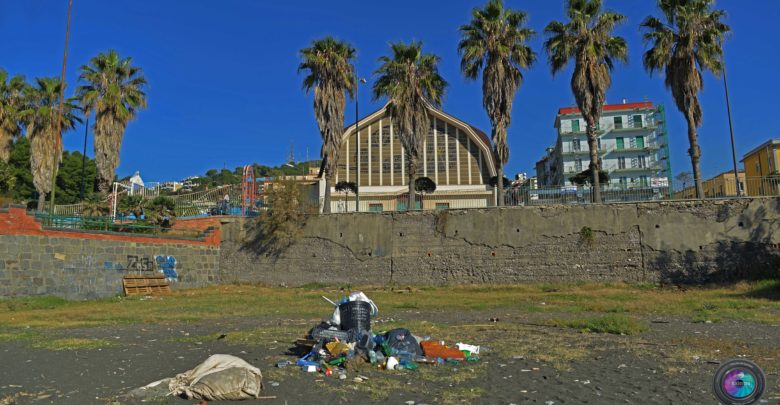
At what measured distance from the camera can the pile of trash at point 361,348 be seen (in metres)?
7.11

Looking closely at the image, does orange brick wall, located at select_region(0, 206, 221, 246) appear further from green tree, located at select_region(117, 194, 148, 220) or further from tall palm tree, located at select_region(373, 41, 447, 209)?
tall palm tree, located at select_region(373, 41, 447, 209)

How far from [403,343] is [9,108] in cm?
3317

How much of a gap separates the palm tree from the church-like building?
1001 cm

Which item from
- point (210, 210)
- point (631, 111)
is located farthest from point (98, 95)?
point (631, 111)

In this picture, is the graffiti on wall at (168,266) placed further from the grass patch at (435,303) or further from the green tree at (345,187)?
the green tree at (345,187)

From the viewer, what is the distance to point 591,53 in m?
22.3

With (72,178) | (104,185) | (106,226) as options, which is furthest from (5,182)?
(72,178)

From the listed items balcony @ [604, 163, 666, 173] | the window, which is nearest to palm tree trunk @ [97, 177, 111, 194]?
balcony @ [604, 163, 666, 173]

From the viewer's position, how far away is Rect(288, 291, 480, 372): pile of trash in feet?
23.3

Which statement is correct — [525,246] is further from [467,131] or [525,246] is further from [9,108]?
[9,108]

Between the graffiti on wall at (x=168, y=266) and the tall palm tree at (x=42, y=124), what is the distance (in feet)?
42.4

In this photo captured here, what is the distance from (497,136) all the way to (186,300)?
49.8ft

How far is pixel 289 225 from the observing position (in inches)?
942

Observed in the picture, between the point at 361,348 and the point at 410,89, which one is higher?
the point at 410,89
